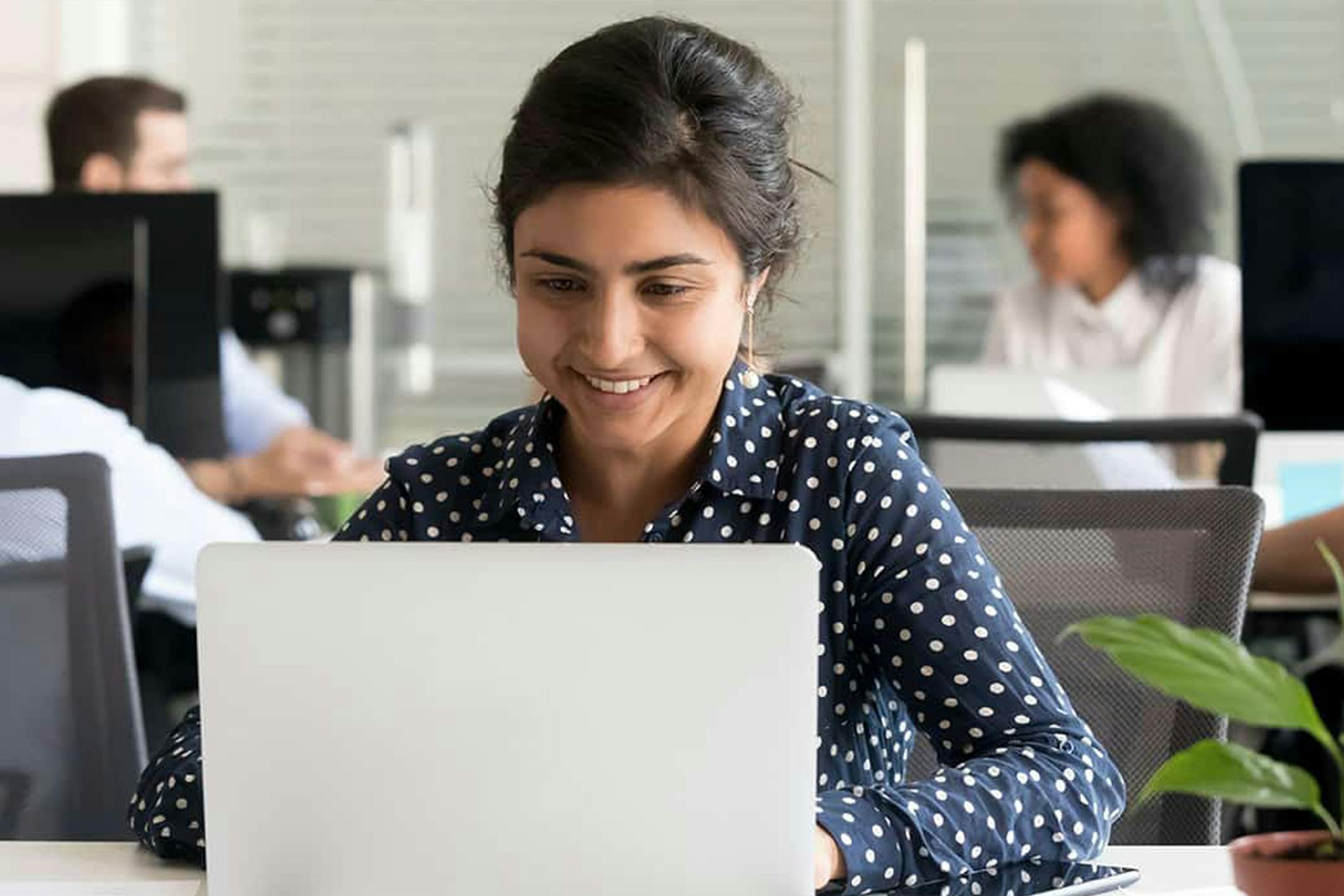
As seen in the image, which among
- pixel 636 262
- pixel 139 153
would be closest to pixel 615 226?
pixel 636 262

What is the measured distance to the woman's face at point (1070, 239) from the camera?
4.95 meters

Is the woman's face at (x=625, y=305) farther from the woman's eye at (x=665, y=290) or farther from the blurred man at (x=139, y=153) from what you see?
the blurred man at (x=139, y=153)

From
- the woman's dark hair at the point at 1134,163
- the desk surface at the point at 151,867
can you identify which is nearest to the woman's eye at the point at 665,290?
the desk surface at the point at 151,867

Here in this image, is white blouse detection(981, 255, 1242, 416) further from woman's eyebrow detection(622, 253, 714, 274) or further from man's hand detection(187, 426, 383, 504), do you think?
woman's eyebrow detection(622, 253, 714, 274)

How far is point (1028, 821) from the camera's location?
4.70 feet

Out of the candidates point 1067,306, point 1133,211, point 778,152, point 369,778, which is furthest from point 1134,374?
point 369,778

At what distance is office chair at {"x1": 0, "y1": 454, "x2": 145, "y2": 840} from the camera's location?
6.16 feet

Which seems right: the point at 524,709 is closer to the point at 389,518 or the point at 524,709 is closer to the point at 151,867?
the point at 151,867

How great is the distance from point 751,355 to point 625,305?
26cm

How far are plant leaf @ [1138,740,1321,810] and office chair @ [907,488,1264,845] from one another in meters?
0.78

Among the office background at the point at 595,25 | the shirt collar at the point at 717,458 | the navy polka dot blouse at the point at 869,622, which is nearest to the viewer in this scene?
the navy polka dot blouse at the point at 869,622

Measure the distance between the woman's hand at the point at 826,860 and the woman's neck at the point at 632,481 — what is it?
42 cm

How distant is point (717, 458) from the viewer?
1653 millimetres

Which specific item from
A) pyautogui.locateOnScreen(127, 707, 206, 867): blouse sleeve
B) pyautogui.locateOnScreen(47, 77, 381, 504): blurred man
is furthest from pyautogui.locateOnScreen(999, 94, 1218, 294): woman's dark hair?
pyautogui.locateOnScreen(127, 707, 206, 867): blouse sleeve
